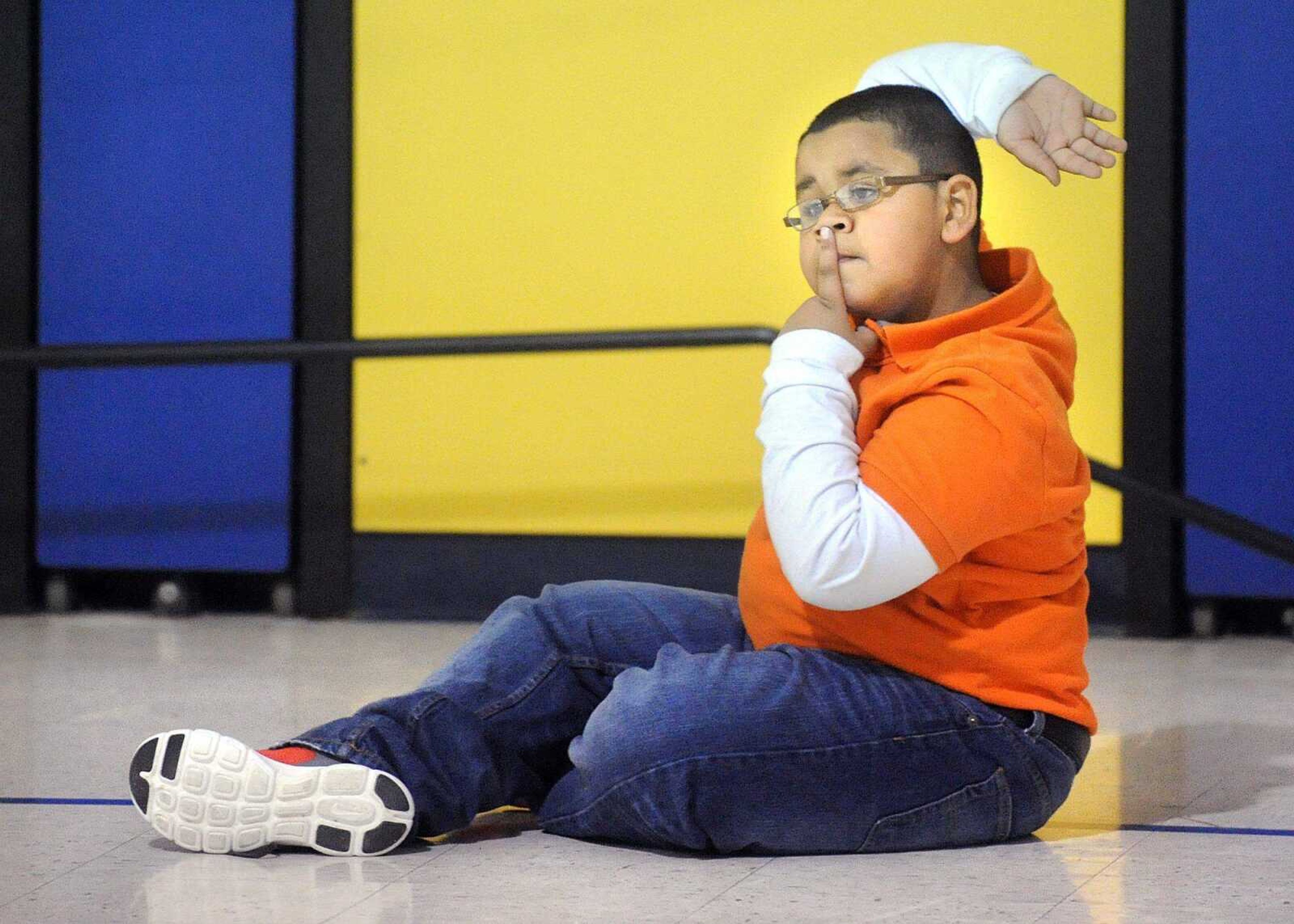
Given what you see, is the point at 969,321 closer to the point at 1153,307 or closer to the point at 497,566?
the point at 1153,307

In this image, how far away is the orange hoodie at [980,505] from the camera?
1.30 meters

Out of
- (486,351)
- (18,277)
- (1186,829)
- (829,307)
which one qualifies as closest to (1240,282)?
(486,351)

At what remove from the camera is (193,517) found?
319 centimetres

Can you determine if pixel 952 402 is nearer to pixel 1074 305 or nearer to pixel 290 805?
pixel 290 805

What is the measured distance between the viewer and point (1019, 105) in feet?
5.21

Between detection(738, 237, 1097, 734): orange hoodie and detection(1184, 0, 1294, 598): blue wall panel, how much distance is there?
1437 millimetres

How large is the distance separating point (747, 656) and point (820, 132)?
0.45 metres

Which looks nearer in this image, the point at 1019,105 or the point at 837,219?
the point at 837,219

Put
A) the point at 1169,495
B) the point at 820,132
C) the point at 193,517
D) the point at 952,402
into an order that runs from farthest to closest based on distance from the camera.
A: the point at 193,517 < the point at 1169,495 < the point at 820,132 < the point at 952,402

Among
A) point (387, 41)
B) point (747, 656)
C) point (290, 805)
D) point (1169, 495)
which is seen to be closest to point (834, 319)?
point (747, 656)

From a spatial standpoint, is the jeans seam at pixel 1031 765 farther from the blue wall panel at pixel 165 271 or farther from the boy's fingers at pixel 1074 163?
the blue wall panel at pixel 165 271

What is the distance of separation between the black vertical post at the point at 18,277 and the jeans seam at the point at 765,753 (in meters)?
2.20

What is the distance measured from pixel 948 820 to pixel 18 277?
2.45 metres

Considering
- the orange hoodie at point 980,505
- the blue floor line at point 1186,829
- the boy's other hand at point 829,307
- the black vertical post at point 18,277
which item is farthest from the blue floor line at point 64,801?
the black vertical post at point 18,277
